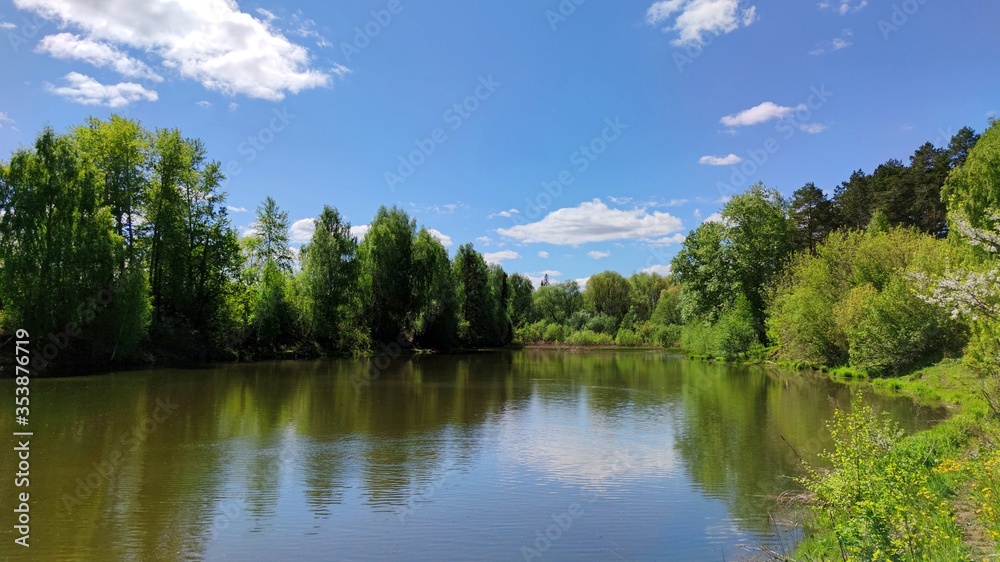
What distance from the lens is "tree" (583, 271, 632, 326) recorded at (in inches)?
3748

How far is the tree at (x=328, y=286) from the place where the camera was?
52250 mm

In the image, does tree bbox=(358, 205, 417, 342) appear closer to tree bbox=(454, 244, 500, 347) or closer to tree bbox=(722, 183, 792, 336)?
tree bbox=(454, 244, 500, 347)

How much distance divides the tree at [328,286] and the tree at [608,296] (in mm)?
49859

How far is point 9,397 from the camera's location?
68.2 ft

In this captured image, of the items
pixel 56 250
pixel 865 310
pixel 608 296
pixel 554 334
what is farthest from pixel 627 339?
pixel 56 250

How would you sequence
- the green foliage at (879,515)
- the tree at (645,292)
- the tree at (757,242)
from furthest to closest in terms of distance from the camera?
1. the tree at (645,292)
2. the tree at (757,242)
3. the green foliage at (879,515)

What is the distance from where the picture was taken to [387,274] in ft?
185

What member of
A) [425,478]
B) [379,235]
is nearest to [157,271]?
[379,235]

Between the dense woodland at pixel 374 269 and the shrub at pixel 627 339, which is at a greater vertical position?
the dense woodland at pixel 374 269

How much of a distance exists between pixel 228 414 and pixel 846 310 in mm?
29710

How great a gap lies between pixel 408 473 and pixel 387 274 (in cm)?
4544

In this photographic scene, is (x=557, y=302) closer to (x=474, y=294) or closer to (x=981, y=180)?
(x=474, y=294)

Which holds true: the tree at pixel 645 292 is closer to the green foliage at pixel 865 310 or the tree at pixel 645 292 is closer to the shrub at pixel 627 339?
the shrub at pixel 627 339

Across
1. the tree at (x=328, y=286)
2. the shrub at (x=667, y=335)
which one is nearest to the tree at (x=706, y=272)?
the shrub at (x=667, y=335)
